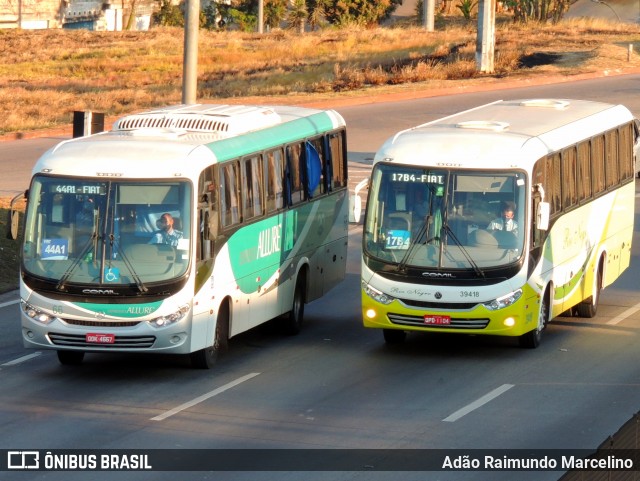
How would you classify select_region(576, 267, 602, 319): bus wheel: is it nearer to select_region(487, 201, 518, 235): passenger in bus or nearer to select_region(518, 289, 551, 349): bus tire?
select_region(518, 289, 551, 349): bus tire

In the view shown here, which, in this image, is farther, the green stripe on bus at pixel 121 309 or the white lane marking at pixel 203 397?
the green stripe on bus at pixel 121 309

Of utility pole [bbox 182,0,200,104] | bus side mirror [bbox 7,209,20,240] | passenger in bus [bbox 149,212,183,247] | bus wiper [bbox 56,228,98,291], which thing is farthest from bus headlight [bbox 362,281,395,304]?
utility pole [bbox 182,0,200,104]

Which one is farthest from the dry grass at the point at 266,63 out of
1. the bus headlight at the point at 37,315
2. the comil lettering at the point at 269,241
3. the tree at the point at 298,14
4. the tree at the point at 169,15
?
the tree at the point at 169,15

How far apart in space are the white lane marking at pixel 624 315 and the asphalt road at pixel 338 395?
60 millimetres

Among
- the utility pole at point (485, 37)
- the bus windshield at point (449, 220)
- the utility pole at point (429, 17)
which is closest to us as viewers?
the bus windshield at point (449, 220)

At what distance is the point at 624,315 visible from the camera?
20.5 meters

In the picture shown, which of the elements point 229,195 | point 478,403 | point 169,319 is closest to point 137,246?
point 169,319

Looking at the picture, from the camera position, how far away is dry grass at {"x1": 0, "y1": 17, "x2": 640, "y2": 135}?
50250mm

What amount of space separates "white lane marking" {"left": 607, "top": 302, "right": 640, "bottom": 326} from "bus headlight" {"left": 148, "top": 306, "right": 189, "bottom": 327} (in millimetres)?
7037

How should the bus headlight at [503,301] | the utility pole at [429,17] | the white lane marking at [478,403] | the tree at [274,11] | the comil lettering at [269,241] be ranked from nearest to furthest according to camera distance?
the white lane marking at [478,403] → the bus headlight at [503,301] → the comil lettering at [269,241] → the utility pole at [429,17] → the tree at [274,11]

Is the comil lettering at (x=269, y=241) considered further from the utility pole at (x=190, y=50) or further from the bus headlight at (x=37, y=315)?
the utility pole at (x=190, y=50)

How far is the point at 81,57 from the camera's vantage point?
74.1m

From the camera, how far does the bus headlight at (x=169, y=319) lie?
1578cm

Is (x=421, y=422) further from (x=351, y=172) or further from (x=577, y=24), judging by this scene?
(x=577, y=24)
